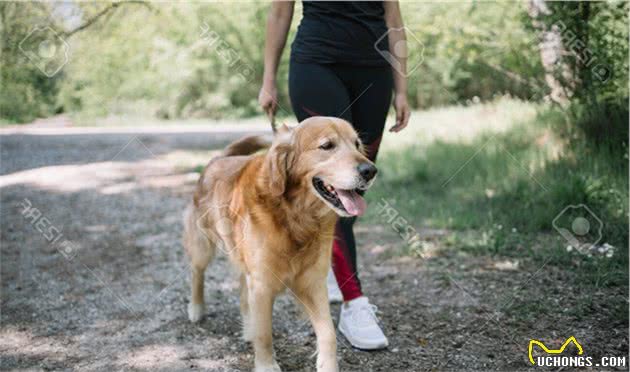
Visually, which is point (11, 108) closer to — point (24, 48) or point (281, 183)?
point (24, 48)

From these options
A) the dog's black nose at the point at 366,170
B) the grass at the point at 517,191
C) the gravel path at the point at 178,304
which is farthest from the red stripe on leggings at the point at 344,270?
the grass at the point at 517,191

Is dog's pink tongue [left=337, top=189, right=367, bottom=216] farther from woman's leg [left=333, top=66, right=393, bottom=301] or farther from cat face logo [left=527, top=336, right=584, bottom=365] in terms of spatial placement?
cat face logo [left=527, top=336, right=584, bottom=365]

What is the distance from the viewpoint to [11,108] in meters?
11.3

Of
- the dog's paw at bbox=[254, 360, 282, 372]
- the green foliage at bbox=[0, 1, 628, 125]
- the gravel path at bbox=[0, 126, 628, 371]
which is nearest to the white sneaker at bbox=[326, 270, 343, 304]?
the gravel path at bbox=[0, 126, 628, 371]

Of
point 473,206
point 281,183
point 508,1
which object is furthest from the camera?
point 508,1

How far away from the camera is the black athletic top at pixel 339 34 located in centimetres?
280

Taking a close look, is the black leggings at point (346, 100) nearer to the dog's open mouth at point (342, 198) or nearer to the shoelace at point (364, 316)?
the shoelace at point (364, 316)

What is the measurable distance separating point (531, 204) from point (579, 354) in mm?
2297

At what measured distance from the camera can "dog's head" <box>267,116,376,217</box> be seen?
237 centimetres

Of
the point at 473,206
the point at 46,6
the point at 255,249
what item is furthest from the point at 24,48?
the point at 255,249

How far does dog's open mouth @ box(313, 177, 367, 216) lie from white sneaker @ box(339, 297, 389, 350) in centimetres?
83

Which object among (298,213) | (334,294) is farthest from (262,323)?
(334,294)

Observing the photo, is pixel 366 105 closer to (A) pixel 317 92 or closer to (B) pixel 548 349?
(A) pixel 317 92

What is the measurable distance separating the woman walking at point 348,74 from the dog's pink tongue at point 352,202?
1.81ft
